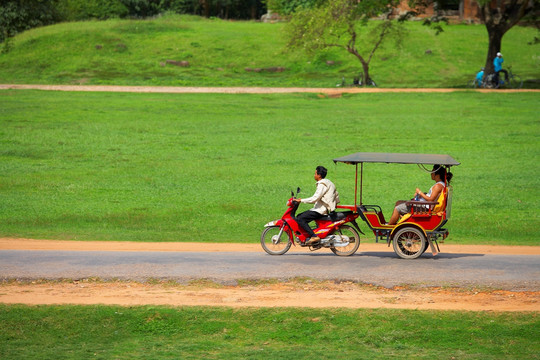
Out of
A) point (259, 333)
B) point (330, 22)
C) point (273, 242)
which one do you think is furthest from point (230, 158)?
point (330, 22)

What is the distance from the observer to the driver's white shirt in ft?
48.7

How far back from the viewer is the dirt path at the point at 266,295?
1221cm

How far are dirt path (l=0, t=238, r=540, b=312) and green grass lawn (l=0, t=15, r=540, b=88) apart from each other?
116 ft

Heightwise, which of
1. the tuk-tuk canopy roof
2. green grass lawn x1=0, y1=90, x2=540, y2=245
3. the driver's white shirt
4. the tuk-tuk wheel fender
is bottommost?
green grass lawn x1=0, y1=90, x2=540, y2=245

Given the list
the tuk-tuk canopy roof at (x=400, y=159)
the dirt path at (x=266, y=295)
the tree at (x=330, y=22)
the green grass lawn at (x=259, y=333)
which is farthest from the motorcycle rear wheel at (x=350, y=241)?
the tree at (x=330, y=22)

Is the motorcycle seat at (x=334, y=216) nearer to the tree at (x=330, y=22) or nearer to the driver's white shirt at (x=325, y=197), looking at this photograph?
the driver's white shirt at (x=325, y=197)

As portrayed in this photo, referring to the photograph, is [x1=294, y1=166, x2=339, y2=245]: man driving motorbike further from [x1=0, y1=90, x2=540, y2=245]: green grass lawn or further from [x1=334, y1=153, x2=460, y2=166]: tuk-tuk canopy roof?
[x1=0, y1=90, x2=540, y2=245]: green grass lawn

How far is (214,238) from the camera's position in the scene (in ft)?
61.3

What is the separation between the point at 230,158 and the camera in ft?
90.9

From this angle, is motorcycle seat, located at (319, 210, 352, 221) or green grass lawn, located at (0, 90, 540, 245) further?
green grass lawn, located at (0, 90, 540, 245)

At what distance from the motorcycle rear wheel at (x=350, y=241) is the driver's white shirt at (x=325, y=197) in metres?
0.54

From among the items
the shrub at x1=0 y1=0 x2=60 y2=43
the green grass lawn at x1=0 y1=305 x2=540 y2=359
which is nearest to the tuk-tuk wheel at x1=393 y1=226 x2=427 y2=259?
the green grass lawn at x1=0 y1=305 x2=540 y2=359

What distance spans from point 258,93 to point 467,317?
31.6m

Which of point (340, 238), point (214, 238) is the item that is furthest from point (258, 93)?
point (340, 238)
